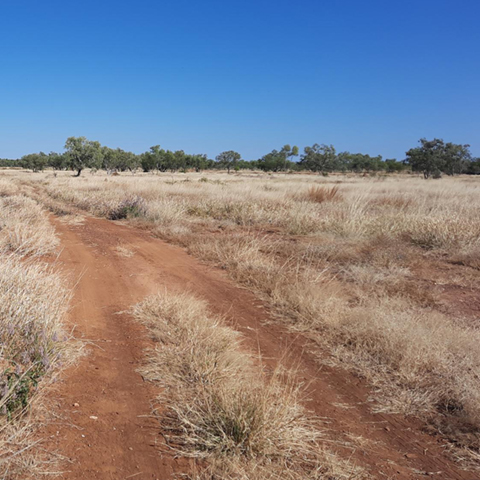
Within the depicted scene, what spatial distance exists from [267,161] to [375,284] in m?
93.9

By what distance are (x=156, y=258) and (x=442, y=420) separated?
629 cm

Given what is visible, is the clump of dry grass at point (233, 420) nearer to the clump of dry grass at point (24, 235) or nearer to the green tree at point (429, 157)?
the clump of dry grass at point (24, 235)

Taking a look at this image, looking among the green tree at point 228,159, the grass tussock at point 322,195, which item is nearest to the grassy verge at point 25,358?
the grass tussock at point 322,195

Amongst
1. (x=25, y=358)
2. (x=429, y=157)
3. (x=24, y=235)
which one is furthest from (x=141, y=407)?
(x=429, y=157)

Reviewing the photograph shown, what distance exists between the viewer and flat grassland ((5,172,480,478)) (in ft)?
11.9

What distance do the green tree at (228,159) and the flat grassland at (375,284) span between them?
287ft

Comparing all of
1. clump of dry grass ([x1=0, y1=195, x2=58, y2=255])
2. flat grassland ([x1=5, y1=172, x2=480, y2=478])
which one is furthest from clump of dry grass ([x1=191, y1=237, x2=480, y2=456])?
clump of dry grass ([x1=0, y1=195, x2=58, y2=255])

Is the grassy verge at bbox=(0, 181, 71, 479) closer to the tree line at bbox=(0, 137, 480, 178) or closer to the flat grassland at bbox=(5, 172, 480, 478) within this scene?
the flat grassland at bbox=(5, 172, 480, 478)

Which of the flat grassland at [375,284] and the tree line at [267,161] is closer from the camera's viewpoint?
the flat grassland at [375,284]

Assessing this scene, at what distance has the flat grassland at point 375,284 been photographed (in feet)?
11.9

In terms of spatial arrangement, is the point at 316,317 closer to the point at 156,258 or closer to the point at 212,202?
the point at 156,258

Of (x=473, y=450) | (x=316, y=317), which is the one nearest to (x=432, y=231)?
(x=316, y=317)

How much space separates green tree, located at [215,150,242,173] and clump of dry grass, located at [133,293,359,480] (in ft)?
324

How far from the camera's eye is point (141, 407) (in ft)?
10.0
